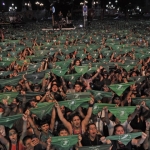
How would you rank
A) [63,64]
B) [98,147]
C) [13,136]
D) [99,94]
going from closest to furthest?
[98,147] → [13,136] → [99,94] → [63,64]

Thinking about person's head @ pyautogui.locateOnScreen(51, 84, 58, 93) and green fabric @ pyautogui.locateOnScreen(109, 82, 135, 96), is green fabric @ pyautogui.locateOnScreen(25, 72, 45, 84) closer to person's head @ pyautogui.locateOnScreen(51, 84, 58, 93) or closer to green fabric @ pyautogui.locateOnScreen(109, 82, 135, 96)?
person's head @ pyautogui.locateOnScreen(51, 84, 58, 93)

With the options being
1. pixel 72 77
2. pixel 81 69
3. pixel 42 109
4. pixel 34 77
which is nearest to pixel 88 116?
pixel 42 109

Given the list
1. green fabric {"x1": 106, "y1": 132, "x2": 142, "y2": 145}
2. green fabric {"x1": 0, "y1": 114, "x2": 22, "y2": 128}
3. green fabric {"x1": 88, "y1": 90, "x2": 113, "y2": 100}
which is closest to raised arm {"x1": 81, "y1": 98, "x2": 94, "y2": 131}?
green fabric {"x1": 88, "y1": 90, "x2": 113, "y2": 100}

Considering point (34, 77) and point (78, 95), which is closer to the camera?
point (78, 95)

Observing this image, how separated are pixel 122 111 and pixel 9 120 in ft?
8.43

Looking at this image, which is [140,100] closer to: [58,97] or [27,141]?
[58,97]

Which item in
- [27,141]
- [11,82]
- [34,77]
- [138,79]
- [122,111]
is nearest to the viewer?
[27,141]

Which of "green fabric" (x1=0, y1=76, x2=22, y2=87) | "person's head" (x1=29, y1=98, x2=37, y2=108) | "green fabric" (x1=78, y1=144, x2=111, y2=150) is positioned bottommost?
"green fabric" (x1=78, y1=144, x2=111, y2=150)

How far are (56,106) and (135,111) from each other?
1.88 meters

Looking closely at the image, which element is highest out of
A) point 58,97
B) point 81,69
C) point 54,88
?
point 81,69

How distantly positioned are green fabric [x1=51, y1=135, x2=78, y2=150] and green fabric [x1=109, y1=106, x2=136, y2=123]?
5.19 ft

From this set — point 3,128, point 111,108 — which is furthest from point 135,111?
point 3,128

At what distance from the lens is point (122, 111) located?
7438 millimetres

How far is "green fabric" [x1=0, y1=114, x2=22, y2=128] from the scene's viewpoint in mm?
7018
